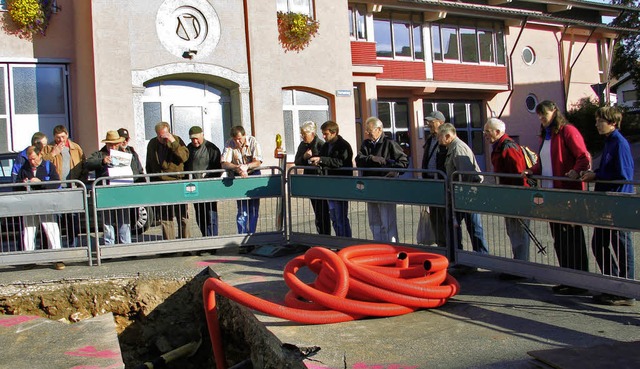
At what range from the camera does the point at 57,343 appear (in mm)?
6527

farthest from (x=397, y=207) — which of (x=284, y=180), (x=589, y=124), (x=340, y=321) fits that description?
(x=589, y=124)

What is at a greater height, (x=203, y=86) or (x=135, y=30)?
(x=135, y=30)

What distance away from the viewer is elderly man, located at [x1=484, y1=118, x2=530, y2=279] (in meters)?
6.75

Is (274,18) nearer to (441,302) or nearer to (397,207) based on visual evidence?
(397,207)

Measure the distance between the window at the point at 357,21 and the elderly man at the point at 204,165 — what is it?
13.6 meters

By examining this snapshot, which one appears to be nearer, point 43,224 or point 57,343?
point 57,343

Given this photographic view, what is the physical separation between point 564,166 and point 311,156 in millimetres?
3848

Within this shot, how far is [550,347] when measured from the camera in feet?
15.9

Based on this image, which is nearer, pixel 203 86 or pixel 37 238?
pixel 37 238

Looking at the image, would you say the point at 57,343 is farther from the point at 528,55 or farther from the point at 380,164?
the point at 528,55

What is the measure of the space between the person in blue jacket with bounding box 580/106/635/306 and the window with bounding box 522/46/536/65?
77.7 feet

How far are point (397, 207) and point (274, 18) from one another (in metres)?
11.1

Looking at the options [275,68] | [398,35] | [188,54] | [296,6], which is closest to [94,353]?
[188,54]

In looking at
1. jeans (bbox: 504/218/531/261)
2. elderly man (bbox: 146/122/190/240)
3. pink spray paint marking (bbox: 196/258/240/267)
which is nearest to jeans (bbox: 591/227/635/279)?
jeans (bbox: 504/218/531/261)
